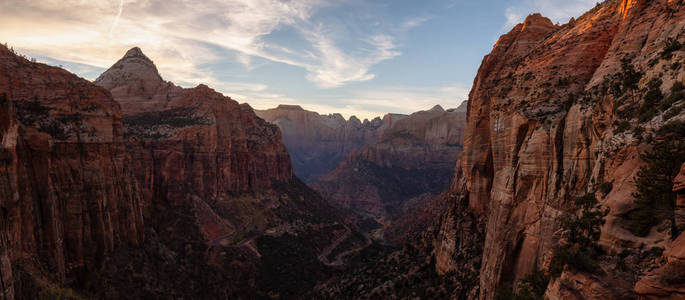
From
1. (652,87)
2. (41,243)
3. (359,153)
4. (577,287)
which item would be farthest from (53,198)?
(359,153)

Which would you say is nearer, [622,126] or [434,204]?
[622,126]

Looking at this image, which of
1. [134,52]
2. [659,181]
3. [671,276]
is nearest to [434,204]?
[659,181]

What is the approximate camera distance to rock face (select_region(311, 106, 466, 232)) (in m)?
150

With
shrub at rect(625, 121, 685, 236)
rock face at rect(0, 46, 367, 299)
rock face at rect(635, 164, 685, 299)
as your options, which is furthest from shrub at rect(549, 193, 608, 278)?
rock face at rect(0, 46, 367, 299)

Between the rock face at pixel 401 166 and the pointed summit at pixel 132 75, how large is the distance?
85.3m

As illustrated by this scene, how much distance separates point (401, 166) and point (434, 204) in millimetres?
85992

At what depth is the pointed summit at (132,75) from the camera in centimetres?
8250

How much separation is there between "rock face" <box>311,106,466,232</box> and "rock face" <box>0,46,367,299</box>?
163ft

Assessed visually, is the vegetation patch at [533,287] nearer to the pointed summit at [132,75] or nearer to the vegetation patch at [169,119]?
the vegetation patch at [169,119]

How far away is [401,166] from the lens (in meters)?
172

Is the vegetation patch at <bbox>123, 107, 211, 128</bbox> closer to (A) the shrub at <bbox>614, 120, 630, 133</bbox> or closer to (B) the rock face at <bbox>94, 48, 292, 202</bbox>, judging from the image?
(B) the rock face at <bbox>94, 48, 292, 202</bbox>

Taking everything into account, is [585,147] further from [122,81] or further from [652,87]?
[122,81]

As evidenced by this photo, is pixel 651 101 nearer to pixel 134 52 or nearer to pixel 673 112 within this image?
pixel 673 112

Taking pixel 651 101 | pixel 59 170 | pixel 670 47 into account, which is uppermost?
pixel 670 47
